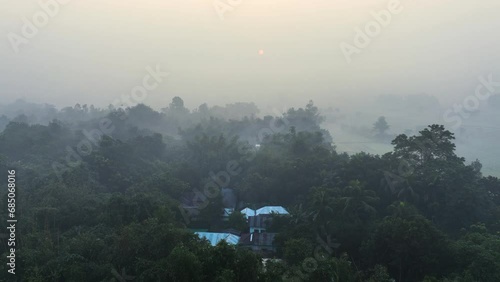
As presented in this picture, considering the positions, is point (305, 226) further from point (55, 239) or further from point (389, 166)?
point (55, 239)

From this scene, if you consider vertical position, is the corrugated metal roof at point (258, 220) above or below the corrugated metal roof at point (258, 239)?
above

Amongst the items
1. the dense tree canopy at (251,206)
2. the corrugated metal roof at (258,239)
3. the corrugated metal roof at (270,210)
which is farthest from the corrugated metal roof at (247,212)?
the corrugated metal roof at (258,239)

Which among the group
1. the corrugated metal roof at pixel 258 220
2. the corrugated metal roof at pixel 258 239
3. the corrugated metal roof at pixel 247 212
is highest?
the corrugated metal roof at pixel 247 212

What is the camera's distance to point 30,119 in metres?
58.2

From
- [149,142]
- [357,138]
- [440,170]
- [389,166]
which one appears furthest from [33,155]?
[357,138]

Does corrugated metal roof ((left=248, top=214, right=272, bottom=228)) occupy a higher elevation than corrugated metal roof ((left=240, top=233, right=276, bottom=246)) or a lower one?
higher

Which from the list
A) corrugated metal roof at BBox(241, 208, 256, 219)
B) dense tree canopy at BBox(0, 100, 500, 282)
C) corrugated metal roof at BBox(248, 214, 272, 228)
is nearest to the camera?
dense tree canopy at BBox(0, 100, 500, 282)

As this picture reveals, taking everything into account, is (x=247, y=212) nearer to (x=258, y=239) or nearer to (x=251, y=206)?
(x=251, y=206)

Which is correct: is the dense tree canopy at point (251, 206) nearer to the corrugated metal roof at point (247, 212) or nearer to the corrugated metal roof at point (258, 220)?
Answer: the corrugated metal roof at point (258, 220)

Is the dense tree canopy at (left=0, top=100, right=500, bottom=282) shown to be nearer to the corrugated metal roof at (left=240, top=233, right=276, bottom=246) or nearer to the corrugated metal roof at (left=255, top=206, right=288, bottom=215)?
the corrugated metal roof at (left=240, top=233, right=276, bottom=246)

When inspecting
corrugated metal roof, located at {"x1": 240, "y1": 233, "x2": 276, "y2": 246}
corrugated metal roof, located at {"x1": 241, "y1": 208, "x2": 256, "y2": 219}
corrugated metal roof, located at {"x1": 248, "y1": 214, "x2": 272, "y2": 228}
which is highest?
corrugated metal roof, located at {"x1": 241, "y1": 208, "x2": 256, "y2": 219}

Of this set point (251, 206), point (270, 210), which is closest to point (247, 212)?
point (270, 210)

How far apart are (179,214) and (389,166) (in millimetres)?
12559

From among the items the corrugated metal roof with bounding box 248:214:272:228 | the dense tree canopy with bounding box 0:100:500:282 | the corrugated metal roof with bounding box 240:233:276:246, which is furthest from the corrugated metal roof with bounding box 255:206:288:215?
the corrugated metal roof with bounding box 240:233:276:246
